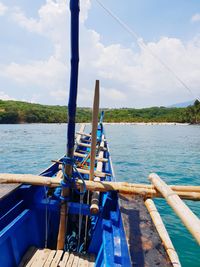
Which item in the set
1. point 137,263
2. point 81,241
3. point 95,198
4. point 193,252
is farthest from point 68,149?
point 193,252

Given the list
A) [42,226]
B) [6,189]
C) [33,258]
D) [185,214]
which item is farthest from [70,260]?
[185,214]

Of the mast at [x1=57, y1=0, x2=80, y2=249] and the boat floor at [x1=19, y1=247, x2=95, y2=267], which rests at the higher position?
the mast at [x1=57, y1=0, x2=80, y2=249]

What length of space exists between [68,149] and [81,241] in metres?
1.87

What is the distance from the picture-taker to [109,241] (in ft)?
7.55

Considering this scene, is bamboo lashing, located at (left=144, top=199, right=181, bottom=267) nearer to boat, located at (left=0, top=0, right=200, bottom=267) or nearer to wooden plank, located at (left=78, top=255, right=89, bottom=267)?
boat, located at (left=0, top=0, right=200, bottom=267)

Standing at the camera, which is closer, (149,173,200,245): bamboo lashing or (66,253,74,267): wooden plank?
(149,173,200,245): bamboo lashing

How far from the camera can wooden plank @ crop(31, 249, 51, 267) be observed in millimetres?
2611

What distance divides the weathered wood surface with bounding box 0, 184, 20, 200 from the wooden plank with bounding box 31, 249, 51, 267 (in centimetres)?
93

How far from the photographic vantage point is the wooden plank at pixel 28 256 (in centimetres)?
265

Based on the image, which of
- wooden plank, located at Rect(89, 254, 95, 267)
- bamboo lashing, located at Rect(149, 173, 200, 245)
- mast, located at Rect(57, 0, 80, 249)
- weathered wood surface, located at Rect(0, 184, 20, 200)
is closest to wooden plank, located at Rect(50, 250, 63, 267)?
mast, located at Rect(57, 0, 80, 249)

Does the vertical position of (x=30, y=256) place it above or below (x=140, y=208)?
below

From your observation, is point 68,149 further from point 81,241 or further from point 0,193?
point 81,241

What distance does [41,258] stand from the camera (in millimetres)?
2695

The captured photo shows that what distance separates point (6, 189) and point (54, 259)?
1.06m
